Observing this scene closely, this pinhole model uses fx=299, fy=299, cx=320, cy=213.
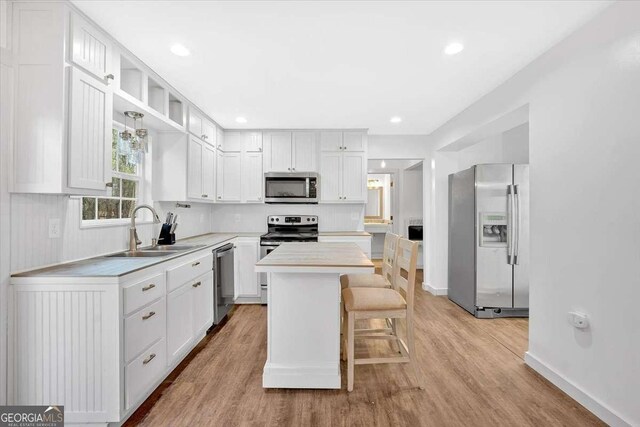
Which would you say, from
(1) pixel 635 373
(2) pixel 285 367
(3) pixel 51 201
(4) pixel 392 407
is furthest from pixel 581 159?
(3) pixel 51 201

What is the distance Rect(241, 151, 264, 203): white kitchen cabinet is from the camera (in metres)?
4.44

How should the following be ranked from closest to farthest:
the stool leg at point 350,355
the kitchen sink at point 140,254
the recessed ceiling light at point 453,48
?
1. the stool leg at point 350,355
2. the recessed ceiling light at point 453,48
3. the kitchen sink at point 140,254

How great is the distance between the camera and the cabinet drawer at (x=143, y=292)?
176 centimetres

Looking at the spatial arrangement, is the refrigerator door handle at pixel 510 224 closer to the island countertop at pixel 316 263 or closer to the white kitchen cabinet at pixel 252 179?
the island countertop at pixel 316 263

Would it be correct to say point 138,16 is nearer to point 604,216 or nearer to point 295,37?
point 295,37

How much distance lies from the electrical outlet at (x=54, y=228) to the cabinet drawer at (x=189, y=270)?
0.73 meters

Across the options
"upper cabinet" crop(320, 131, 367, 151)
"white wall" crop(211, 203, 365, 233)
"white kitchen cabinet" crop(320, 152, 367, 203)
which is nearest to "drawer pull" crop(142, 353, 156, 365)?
"white wall" crop(211, 203, 365, 233)

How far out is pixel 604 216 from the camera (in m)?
1.82

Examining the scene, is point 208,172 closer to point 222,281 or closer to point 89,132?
point 222,281

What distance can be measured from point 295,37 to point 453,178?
3.01 m

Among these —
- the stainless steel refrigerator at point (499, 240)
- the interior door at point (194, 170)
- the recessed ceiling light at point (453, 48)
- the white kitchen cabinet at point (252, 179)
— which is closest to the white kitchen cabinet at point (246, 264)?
the white kitchen cabinet at point (252, 179)

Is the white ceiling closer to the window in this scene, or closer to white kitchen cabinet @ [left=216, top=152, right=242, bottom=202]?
the window

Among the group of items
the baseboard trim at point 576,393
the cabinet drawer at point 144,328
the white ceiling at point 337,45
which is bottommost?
the baseboard trim at point 576,393

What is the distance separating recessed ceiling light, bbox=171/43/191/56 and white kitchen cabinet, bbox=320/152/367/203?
7.80 feet
